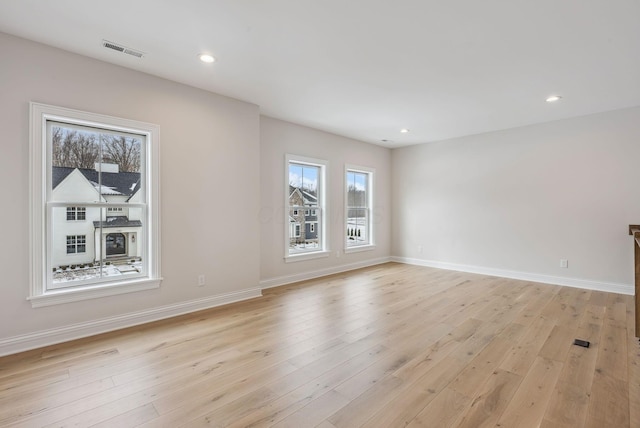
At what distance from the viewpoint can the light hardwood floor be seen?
181 cm

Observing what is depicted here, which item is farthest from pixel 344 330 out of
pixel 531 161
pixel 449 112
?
pixel 531 161

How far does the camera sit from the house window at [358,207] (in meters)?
6.32

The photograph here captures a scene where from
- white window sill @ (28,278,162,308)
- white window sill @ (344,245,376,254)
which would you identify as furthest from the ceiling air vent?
white window sill @ (344,245,376,254)

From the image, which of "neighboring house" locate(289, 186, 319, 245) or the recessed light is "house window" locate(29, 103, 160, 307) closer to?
the recessed light

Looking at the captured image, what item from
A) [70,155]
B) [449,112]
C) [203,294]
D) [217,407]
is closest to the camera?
[217,407]

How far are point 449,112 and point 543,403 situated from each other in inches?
150

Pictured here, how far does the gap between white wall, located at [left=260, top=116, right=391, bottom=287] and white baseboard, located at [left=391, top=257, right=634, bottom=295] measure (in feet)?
4.21

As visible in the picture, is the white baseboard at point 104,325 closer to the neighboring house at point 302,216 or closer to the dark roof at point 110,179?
the dark roof at point 110,179

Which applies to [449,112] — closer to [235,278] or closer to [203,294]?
[235,278]

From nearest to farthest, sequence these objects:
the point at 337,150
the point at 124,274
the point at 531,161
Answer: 1. the point at 124,274
2. the point at 531,161
3. the point at 337,150

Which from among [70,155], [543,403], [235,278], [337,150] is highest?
[337,150]

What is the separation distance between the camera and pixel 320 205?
573 cm

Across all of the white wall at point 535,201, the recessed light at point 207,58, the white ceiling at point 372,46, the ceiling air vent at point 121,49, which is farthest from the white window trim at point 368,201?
the ceiling air vent at point 121,49

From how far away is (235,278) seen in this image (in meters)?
4.05
